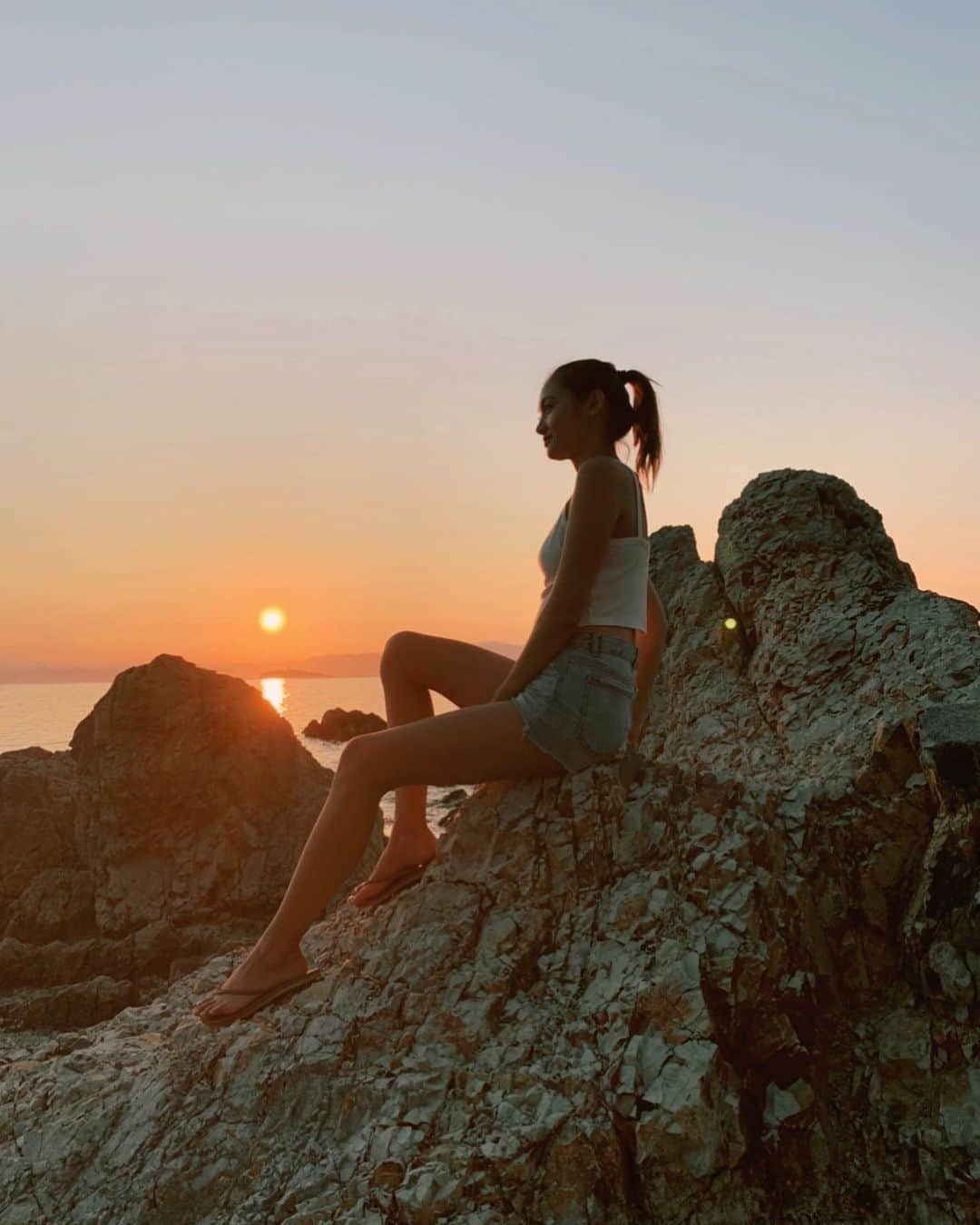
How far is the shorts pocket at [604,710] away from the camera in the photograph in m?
4.42

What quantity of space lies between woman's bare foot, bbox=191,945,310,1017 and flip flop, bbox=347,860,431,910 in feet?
1.39

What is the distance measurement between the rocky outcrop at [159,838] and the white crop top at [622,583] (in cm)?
652

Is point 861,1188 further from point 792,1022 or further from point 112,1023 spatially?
point 112,1023

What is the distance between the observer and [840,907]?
4.18 m

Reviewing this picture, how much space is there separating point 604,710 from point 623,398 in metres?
1.66

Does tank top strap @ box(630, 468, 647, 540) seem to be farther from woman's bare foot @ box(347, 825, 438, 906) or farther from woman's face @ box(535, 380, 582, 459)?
woman's bare foot @ box(347, 825, 438, 906)

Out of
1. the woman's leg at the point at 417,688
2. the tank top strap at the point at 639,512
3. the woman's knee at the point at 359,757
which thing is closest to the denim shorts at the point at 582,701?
the woman's leg at the point at 417,688

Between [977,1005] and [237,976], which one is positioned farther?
[237,976]

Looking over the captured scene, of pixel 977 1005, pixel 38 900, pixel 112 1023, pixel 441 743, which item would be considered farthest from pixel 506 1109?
pixel 38 900

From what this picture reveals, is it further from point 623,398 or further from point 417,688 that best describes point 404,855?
point 623,398

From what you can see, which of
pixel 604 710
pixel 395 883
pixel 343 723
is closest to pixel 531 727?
pixel 604 710

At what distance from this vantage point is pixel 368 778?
4.40 meters

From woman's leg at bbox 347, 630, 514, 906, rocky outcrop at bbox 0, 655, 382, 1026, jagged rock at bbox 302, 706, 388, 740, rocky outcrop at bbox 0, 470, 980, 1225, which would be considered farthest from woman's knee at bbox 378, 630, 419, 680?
jagged rock at bbox 302, 706, 388, 740

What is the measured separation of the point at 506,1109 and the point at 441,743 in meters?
1.53
